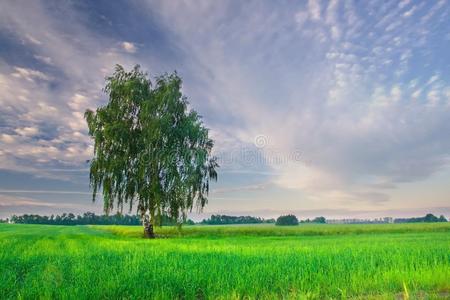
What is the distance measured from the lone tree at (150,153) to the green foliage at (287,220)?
67.9m

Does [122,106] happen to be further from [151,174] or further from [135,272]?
[135,272]

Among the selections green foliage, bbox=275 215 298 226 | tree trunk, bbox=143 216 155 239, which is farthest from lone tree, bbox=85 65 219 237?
green foliage, bbox=275 215 298 226

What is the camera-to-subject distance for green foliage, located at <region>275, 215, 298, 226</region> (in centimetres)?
9358

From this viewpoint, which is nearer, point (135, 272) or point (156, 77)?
point (135, 272)

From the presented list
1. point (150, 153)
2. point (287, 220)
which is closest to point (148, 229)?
point (150, 153)

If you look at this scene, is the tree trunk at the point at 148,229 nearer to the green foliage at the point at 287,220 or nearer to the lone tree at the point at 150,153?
the lone tree at the point at 150,153

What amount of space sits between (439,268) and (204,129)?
81.3ft

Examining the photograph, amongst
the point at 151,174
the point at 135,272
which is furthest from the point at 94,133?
the point at 135,272

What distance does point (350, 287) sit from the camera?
553 cm

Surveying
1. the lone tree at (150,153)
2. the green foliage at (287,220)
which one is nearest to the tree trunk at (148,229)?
the lone tree at (150,153)

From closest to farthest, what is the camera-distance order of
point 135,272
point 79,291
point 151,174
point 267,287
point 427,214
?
1. point 79,291
2. point 267,287
3. point 135,272
4. point 151,174
5. point 427,214

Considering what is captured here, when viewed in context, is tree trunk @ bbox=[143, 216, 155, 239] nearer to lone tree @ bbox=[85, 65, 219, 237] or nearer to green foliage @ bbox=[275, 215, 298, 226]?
lone tree @ bbox=[85, 65, 219, 237]

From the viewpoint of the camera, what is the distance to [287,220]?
9425 cm

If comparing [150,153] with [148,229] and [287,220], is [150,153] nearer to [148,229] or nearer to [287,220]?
[148,229]
